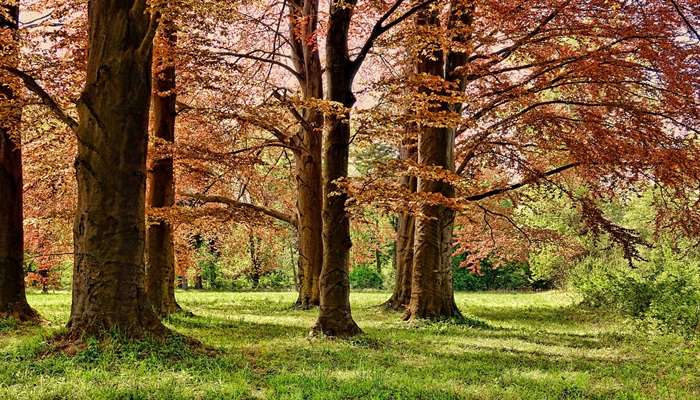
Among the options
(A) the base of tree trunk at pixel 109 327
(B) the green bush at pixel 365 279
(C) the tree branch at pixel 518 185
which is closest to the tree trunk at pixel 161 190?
(A) the base of tree trunk at pixel 109 327

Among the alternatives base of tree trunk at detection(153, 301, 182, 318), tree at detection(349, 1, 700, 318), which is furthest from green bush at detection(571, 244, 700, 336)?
base of tree trunk at detection(153, 301, 182, 318)

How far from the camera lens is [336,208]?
33.4 feet

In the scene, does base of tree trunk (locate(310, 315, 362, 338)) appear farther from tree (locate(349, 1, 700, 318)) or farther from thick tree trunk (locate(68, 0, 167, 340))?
tree (locate(349, 1, 700, 318))

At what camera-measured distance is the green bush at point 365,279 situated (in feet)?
153

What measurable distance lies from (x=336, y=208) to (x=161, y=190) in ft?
16.1

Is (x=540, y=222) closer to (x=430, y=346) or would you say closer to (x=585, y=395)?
(x=430, y=346)

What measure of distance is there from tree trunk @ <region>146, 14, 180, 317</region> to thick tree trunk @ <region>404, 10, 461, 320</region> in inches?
203

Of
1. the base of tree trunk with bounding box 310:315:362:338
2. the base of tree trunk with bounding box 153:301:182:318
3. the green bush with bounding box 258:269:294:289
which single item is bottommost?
the green bush with bounding box 258:269:294:289

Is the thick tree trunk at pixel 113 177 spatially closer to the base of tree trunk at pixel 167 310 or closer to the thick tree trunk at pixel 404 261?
the base of tree trunk at pixel 167 310

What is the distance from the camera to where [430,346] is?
32.7ft

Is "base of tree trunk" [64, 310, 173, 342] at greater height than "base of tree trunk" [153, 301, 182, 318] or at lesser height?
greater

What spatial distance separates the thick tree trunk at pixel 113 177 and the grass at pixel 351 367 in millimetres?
605

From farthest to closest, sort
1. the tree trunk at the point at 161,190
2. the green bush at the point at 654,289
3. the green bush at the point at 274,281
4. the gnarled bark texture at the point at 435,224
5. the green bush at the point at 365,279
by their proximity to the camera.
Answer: the green bush at the point at 365,279 → the green bush at the point at 274,281 → the gnarled bark texture at the point at 435,224 → the tree trunk at the point at 161,190 → the green bush at the point at 654,289

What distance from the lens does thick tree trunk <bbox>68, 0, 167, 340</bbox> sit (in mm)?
7988
